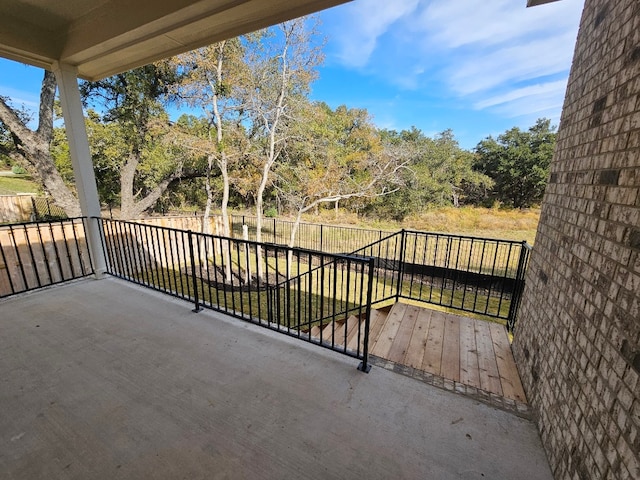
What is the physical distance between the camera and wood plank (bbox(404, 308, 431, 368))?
2.62 m

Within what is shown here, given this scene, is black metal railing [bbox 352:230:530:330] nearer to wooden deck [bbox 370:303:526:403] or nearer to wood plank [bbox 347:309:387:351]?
wood plank [bbox 347:309:387:351]

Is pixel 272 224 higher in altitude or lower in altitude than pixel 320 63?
lower

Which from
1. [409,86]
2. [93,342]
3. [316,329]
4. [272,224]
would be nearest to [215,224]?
[272,224]

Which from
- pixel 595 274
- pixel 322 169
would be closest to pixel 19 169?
pixel 322 169

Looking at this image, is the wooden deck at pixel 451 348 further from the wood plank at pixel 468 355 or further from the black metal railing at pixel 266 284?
the black metal railing at pixel 266 284

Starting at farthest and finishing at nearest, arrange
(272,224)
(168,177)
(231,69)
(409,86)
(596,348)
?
(409,86) → (272,224) → (168,177) → (231,69) → (596,348)

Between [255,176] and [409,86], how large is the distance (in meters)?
14.0

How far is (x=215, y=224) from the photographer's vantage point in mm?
10695

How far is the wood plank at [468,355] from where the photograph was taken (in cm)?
233

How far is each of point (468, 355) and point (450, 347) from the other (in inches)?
7.2

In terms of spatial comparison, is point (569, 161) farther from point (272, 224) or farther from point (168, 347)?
point (272, 224)

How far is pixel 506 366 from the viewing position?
2.47m

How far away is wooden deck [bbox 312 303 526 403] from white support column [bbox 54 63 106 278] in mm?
3564

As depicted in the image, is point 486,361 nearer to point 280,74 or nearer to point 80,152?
point 80,152
